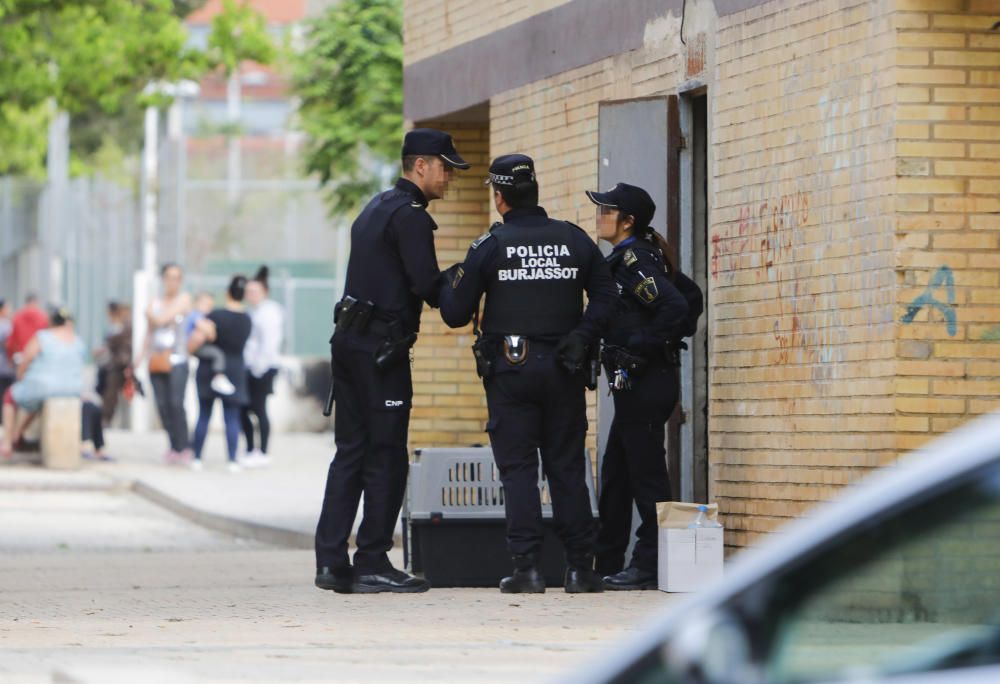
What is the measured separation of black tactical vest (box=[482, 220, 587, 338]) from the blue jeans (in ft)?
39.0

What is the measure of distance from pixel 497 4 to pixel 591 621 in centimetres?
626

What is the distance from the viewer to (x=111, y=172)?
62031mm

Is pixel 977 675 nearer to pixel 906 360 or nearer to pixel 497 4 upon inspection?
pixel 906 360

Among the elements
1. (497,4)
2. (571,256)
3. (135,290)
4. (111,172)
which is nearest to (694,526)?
(571,256)

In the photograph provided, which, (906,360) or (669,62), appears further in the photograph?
(669,62)

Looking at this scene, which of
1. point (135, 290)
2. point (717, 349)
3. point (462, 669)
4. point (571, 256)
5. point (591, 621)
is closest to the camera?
point (462, 669)

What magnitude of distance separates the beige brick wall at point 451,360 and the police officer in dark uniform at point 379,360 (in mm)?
4911

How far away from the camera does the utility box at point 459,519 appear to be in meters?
A: 10.1

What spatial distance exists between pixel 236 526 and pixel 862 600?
44.2ft

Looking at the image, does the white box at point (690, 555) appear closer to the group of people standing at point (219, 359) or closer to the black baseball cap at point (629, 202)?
the black baseball cap at point (629, 202)

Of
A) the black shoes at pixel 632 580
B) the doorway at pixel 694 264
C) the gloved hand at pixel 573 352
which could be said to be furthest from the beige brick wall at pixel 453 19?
the black shoes at pixel 632 580

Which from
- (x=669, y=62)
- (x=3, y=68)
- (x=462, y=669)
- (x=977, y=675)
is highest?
(x=3, y=68)

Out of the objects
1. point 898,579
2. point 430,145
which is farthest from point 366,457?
point 898,579

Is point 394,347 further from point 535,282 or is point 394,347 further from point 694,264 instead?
point 694,264
